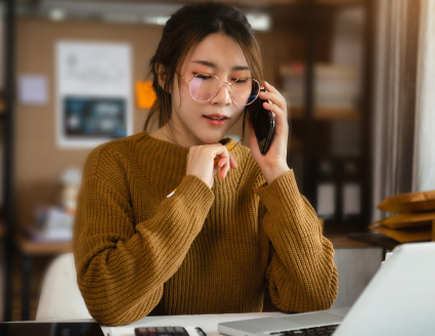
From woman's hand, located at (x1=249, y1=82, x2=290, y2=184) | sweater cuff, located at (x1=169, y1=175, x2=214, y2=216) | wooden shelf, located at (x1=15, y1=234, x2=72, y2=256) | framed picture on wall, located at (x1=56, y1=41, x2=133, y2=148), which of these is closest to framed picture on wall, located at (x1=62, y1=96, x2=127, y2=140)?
framed picture on wall, located at (x1=56, y1=41, x2=133, y2=148)

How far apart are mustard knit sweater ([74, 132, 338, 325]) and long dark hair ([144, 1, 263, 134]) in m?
0.18

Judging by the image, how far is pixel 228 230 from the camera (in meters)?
1.13

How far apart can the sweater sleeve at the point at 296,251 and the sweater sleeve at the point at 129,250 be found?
0.49 ft

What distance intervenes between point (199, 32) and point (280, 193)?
0.36 metres

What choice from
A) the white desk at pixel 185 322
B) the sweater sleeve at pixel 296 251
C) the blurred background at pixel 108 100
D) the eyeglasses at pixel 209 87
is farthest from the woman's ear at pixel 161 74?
the blurred background at pixel 108 100

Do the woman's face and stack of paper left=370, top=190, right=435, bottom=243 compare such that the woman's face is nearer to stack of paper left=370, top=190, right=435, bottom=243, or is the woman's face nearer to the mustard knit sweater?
the mustard knit sweater

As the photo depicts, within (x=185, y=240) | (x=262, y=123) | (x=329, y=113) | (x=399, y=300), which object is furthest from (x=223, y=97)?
(x=329, y=113)

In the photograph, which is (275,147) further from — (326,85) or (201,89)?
(326,85)

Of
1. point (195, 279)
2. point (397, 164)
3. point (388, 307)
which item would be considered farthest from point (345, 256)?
point (388, 307)

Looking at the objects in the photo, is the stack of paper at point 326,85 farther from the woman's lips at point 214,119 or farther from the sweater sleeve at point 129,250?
the sweater sleeve at point 129,250

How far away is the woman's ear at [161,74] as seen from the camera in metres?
1.15

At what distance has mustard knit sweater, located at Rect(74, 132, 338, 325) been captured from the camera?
36.5 inches

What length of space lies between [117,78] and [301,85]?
98cm

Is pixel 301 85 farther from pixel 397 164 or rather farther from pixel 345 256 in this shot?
pixel 345 256
